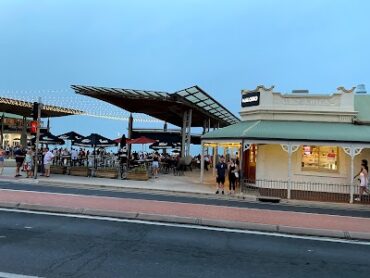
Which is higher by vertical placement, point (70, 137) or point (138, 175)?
point (70, 137)

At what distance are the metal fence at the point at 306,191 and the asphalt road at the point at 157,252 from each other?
12378 mm

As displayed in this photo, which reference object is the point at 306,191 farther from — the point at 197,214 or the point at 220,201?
the point at 197,214

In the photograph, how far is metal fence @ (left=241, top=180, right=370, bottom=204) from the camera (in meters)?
22.5

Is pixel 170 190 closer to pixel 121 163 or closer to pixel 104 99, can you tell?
pixel 121 163

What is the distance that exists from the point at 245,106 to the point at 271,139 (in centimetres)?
482

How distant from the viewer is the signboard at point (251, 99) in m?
25.6

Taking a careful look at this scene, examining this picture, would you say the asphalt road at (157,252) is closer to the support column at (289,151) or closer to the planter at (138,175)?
the support column at (289,151)

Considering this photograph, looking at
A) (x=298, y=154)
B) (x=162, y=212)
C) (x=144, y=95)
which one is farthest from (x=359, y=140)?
(x=144, y=95)

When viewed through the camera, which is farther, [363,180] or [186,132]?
[186,132]

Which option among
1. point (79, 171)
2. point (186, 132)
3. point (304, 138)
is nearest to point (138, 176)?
point (79, 171)

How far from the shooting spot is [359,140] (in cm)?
2161

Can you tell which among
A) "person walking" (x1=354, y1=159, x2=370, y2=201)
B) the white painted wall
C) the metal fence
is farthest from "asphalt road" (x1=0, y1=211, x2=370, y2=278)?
the white painted wall

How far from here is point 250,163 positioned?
1067 inches

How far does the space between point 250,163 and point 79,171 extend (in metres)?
10.6
